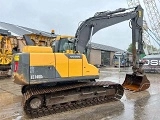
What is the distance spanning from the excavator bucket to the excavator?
1.92 m

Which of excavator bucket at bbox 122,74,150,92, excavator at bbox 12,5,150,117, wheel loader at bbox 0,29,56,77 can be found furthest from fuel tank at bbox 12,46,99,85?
wheel loader at bbox 0,29,56,77

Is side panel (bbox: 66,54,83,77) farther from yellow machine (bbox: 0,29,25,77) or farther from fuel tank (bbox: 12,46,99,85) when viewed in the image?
yellow machine (bbox: 0,29,25,77)

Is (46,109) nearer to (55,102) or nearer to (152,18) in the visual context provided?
(55,102)

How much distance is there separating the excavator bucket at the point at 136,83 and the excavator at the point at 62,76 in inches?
75.7

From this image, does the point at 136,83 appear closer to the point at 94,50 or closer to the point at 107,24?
the point at 107,24

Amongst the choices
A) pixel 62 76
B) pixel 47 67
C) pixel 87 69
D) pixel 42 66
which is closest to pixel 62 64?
pixel 62 76

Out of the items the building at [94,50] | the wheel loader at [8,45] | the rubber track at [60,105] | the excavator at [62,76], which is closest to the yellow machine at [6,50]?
the wheel loader at [8,45]

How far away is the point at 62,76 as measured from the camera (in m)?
6.92

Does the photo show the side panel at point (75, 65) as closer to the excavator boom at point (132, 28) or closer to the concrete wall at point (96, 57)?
the excavator boom at point (132, 28)

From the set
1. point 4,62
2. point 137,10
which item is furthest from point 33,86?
point 4,62

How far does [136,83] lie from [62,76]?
466 cm

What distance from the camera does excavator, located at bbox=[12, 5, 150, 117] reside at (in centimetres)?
650

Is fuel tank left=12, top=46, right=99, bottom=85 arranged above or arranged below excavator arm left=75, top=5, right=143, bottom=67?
below

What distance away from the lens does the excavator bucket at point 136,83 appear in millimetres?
9758
